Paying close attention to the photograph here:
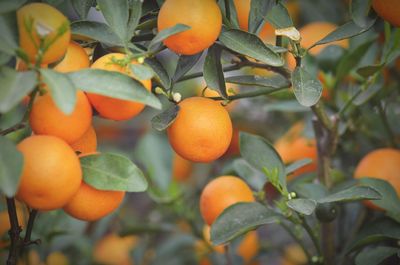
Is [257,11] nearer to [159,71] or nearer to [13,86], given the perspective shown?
[159,71]

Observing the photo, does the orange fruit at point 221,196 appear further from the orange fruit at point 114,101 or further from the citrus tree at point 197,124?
the orange fruit at point 114,101

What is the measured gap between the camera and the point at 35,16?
0.64 meters

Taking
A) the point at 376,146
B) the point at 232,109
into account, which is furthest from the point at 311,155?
the point at 232,109

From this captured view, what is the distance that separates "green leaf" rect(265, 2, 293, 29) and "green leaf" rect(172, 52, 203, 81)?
0.37 ft

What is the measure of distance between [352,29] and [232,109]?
2.75ft

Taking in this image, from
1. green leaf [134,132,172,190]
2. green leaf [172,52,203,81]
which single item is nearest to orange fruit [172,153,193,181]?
green leaf [134,132,172,190]

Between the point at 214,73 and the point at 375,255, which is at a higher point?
the point at 214,73

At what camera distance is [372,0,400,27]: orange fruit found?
0.77 meters

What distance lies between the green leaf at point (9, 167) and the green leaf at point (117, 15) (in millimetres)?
203

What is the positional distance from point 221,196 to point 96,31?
336 millimetres

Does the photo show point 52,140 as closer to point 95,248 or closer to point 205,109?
point 205,109

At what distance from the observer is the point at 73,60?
0.72m

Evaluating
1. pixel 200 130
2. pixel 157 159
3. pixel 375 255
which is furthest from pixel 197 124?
pixel 157 159

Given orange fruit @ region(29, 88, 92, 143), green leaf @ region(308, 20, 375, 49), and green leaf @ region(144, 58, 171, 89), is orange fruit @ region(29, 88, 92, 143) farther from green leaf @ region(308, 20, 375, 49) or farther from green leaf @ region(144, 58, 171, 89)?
green leaf @ region(308, 20, 375, 49)
